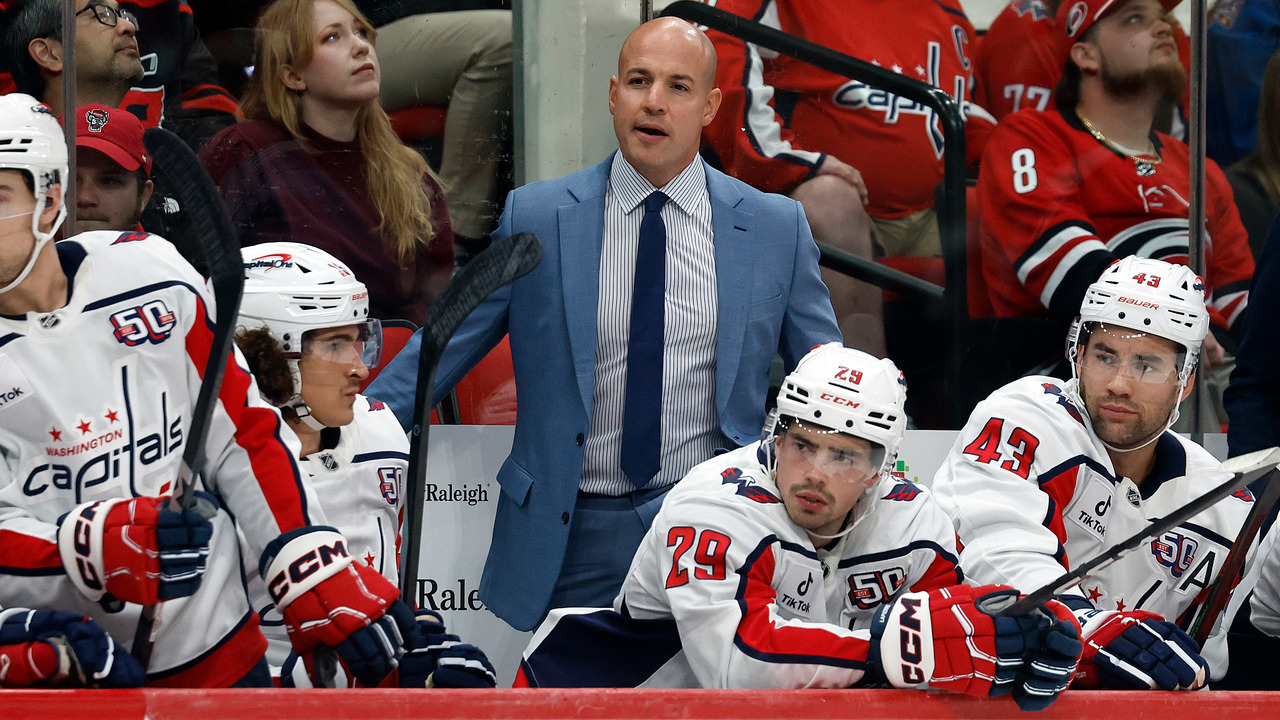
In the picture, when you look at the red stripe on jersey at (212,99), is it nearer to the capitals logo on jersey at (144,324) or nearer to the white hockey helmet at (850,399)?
the capitals logo on jersey at (144,324)

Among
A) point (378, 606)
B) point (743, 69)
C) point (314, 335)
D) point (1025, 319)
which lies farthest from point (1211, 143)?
point (378, 606)

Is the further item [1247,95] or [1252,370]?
[1247,95]

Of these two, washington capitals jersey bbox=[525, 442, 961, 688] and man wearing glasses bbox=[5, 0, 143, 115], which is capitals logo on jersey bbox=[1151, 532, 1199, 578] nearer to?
washington capitals jersey bbox=[525, 442, 961, 688]

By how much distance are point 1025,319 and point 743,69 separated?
38.4 inches

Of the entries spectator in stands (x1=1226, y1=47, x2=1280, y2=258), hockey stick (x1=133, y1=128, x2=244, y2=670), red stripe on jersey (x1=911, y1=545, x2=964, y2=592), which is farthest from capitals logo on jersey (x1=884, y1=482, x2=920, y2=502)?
spectator in stands (x1=1226, y1=47, x2=1280, y2=258)

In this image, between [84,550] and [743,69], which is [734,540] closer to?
[84,550]

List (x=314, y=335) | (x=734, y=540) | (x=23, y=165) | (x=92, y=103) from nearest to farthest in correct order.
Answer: (x=23, y=165) → (x=734, y=540) → (x=314, y=335) → (x=92, y=103)

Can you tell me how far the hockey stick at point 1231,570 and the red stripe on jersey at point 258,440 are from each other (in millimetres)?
1381

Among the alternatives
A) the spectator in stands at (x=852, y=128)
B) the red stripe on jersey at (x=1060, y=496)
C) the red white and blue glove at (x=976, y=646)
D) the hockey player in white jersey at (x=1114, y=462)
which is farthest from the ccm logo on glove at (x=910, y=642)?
the spectator in stands at (x=852, y=128)

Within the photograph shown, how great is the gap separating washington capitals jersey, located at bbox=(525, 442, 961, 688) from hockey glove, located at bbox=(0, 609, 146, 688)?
0.67 m

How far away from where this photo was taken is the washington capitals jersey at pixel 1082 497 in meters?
2.18

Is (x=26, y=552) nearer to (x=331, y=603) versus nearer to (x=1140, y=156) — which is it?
(x=331, y=603)

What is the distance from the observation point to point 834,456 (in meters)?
1.95

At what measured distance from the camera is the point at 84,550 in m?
1.50
